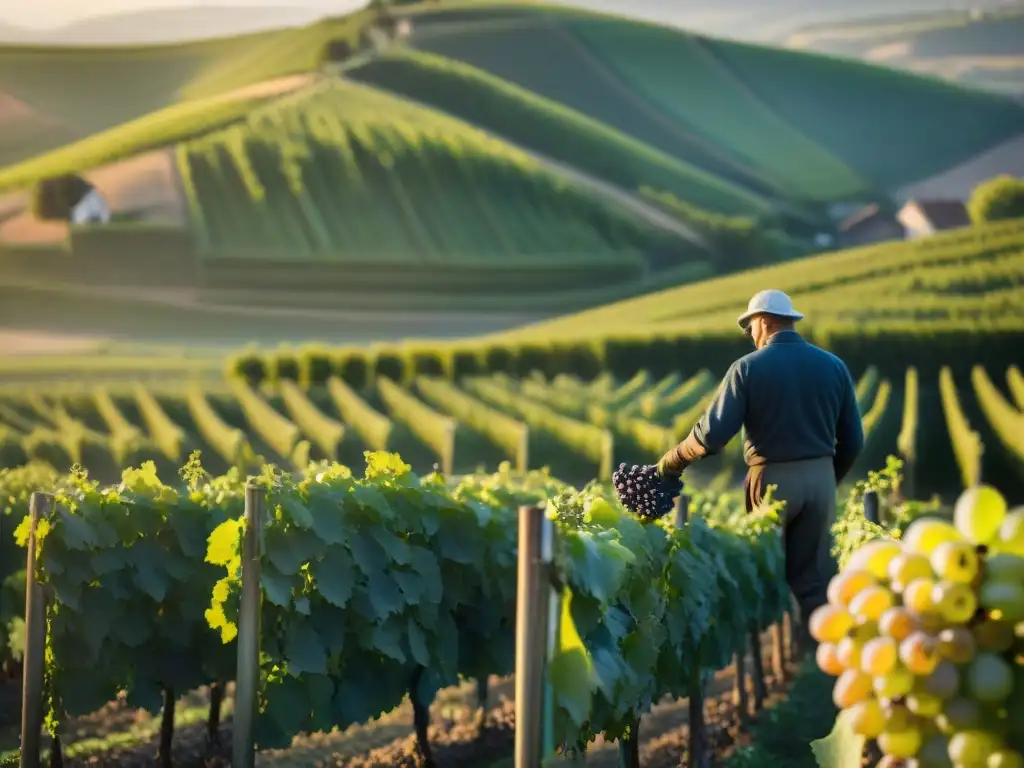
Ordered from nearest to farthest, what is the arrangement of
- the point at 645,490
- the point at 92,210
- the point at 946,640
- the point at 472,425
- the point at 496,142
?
the point at 946,640 < the point at 645,490 < the point at 472,425 < the point at 92,210 < the point at 496,142

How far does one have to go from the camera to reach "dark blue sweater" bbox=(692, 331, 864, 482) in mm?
3010

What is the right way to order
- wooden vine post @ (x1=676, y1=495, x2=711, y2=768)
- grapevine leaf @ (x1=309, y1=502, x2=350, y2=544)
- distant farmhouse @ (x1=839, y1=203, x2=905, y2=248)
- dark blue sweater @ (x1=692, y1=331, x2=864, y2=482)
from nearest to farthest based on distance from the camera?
dark blue sweater @ (x1=692, y1=331, x2=864, y2=482)
grapevine leaf @ (x1=309, y1=502, x2=350, y2=544)
wooden vine post @ (x1=676, y1=495, x2=711, y2=768)
distant farmhouse @ (x1=839, y1=203, x2=905, y2=248)

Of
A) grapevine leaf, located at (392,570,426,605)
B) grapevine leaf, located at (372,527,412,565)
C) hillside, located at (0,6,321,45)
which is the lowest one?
grapevine leaf, located at (392,570,426,605)

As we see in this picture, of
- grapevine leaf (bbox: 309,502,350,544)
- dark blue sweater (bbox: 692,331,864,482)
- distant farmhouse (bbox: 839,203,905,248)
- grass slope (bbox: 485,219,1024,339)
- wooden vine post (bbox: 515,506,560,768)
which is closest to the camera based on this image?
wooden vine post (bbox: 515,506,560,768)

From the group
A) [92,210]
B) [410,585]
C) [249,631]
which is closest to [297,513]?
[249,631]

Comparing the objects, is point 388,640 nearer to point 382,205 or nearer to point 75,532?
point 75,532

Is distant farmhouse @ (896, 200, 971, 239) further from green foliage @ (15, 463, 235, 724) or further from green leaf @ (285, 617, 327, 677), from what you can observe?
green leaf @ (285, 617, 327, 677)

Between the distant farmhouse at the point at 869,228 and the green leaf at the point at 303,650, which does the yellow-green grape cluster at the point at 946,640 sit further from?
the distant farmhouse at the point at 869,228

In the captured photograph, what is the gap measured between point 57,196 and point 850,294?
712cm

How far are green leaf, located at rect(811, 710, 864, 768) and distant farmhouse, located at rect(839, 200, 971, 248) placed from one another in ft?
42.0

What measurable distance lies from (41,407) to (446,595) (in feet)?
28.5

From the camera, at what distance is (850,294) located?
14.1m

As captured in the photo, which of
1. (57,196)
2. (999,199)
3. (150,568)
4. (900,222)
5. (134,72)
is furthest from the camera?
(900,222)

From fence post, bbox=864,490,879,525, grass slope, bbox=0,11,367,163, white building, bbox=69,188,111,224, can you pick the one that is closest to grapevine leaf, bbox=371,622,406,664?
fence post, bbox=864,490,879,525
